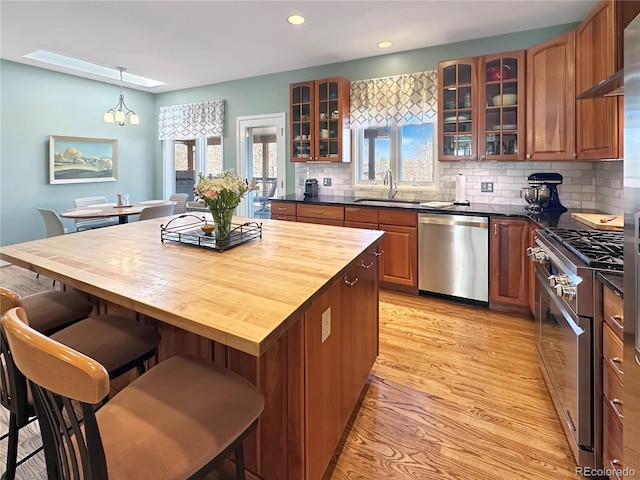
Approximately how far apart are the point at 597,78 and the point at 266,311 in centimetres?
296

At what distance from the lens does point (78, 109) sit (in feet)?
17.7

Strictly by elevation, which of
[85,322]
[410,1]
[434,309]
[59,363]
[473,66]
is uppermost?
[410,1]

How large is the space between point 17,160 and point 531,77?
20.2 feet

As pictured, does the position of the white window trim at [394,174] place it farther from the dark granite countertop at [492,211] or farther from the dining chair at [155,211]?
the dining chair at [155,211]

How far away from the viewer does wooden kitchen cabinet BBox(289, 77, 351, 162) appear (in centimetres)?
441

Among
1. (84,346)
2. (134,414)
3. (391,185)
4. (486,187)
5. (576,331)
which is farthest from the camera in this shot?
(391,185)

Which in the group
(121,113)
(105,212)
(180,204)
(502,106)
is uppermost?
(121,113)

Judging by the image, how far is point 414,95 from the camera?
4152mm

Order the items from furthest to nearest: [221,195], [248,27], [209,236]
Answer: [248,27] → [209,236] → [221,195]

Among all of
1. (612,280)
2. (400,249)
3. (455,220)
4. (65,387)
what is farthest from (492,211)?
(65,387)

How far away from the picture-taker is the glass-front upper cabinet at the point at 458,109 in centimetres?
357

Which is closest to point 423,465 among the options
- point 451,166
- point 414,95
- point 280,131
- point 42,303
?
point 42,303

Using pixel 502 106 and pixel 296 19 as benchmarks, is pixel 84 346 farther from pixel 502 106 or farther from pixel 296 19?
pixel 502 106

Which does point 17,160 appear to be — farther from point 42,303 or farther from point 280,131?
point 42,303
